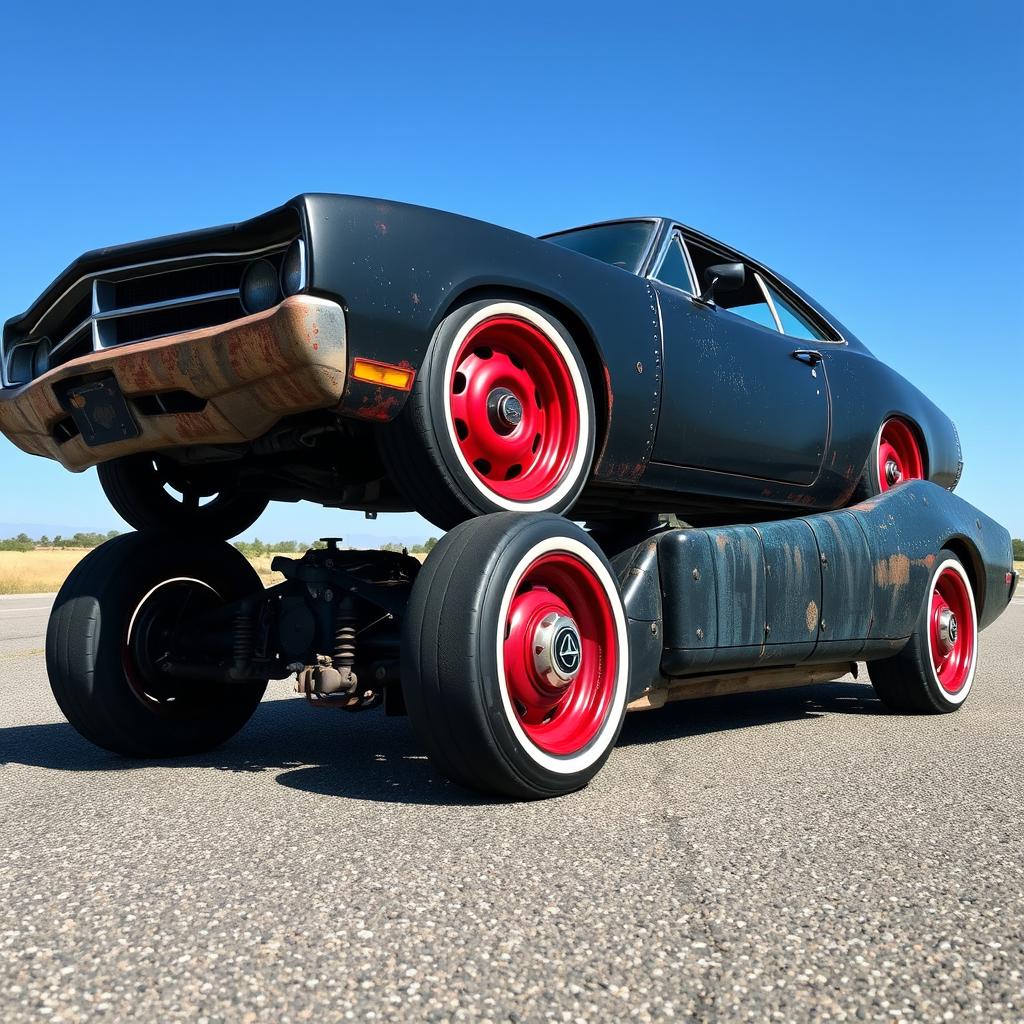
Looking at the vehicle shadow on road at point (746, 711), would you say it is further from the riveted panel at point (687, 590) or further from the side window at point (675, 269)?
the side window at point (675, 269)

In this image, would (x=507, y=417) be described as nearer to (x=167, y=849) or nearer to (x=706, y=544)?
(x=706, y=544)

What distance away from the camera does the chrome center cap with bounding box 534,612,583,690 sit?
3430 millimetres

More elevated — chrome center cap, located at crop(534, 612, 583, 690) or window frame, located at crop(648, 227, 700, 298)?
window frame, located at crop(648, 227, 700, 298)

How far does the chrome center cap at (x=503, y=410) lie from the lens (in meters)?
3.77

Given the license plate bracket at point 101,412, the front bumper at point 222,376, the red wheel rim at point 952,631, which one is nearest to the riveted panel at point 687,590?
the front bumper at point 222,376

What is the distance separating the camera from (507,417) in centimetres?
379

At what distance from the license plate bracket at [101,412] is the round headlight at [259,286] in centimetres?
59

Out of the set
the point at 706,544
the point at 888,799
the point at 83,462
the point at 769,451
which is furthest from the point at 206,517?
the point at 888,799

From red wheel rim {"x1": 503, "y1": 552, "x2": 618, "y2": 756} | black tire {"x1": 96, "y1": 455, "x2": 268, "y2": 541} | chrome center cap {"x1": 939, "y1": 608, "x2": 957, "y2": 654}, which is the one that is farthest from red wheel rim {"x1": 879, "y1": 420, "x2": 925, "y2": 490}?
black tire {"x1": 96, "y1": 455, "x2": 268, "y2": 541}

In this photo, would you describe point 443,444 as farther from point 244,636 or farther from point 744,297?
point 744,297

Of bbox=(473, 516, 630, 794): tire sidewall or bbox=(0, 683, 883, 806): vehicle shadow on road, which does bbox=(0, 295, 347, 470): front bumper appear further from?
bbox=(0, 683, 883, 806): vehicle shadow on road

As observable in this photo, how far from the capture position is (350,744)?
456 cm

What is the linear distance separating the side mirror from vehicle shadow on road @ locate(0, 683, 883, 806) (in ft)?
6.62

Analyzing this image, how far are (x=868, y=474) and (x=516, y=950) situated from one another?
456 centimetres
